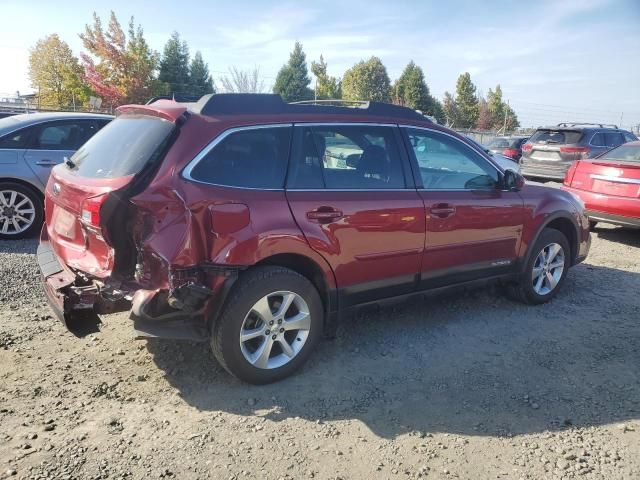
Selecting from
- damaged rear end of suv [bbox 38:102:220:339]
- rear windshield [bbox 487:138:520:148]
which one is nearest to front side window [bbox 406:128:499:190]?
damaged rear end of suv [bbox 38:102:220:339]

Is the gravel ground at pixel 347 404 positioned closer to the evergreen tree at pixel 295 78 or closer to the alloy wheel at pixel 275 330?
the alloy wheel at pixel 275 330

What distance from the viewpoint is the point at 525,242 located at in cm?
464

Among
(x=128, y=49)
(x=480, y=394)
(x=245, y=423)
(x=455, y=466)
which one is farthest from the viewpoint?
(x=128, y=49)

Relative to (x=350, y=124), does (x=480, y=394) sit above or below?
below

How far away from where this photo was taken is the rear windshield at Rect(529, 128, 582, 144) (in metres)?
13.2

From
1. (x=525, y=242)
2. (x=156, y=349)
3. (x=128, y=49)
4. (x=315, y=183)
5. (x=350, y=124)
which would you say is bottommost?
(x=156, y=349)

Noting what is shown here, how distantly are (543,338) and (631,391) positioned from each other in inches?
33.1

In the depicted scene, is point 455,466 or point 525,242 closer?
point 455,466

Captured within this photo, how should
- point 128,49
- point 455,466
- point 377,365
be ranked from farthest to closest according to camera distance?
point 128,49
point 377,365
point 455,466

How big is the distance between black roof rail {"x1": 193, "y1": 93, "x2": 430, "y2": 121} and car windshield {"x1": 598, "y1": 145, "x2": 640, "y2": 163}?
5.38m

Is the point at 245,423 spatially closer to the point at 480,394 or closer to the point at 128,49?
the point at 480,394

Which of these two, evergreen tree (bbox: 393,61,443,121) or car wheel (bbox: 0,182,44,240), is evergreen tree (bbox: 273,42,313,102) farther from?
car wheel (bbox: 0,182,44,240)

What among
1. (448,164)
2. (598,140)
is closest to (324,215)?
(448,164)

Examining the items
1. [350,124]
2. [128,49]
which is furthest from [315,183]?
[128,49]
